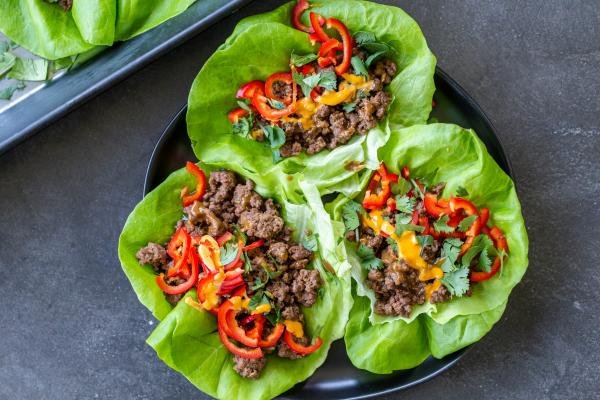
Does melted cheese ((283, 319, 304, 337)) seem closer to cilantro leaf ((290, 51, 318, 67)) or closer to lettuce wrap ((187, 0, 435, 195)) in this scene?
lettuce wrap ((187, 0, 435, 195))

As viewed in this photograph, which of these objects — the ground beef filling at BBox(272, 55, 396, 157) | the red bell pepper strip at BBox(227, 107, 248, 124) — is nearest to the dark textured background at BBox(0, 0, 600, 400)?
the red bell pepper strip at BBox(227, 107, 248, 124)

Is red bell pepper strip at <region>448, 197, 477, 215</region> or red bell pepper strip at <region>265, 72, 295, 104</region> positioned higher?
red bell pepper strip at <region>265, 72, 295, 104</region>

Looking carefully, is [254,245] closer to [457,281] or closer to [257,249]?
[257,249]

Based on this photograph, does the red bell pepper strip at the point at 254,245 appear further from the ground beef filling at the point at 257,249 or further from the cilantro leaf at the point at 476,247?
the cilantro leaf at the point at 476,247

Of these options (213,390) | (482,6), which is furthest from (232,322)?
(482,6)

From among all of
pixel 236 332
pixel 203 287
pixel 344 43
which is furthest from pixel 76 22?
pixel 236 332

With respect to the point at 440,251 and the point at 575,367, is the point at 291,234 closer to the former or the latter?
the point at 440,251
